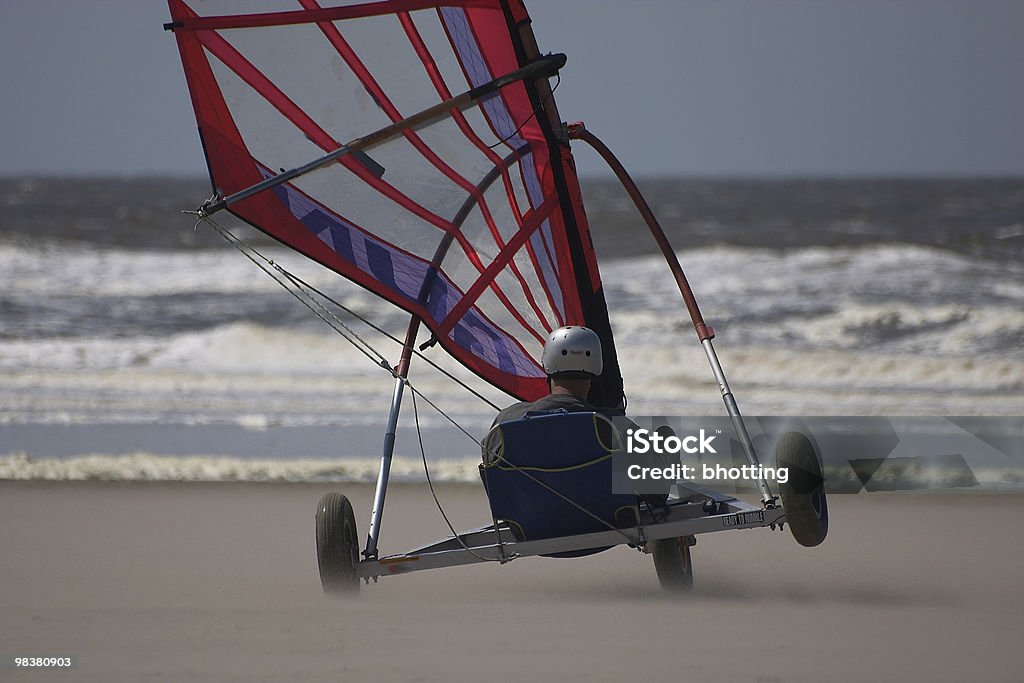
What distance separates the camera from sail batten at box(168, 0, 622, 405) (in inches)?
219

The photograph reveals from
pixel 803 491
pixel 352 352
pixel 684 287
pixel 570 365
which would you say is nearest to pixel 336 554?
pixel 570 365

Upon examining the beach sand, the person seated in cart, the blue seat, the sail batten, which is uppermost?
the sail batten

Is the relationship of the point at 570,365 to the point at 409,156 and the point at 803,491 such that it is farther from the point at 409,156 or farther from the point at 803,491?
the point at 409,156

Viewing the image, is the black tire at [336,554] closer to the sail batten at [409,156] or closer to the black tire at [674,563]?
the sail batten at [409,156]

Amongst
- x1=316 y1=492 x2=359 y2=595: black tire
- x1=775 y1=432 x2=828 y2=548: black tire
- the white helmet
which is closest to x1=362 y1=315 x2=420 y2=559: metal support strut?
x1=316 y1=492 x2=359 y2=595: black tire

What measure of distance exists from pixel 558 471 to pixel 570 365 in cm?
46

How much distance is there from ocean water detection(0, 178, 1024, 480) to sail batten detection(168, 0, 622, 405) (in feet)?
2.58

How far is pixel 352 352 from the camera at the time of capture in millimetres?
14984

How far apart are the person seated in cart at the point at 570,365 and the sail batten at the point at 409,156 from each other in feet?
2.44

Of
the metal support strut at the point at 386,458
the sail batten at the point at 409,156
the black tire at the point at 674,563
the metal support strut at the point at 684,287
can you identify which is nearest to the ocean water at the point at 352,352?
the sail batten at the point at 409,156

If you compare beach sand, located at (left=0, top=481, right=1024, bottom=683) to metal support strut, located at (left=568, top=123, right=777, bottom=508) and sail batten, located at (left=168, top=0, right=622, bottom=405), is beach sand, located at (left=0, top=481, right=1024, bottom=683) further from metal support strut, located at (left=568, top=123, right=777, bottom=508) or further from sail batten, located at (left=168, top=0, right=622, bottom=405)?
sail batten, located at (left=168, top=0, right=622, bottom=405)

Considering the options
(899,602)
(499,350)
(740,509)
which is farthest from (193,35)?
(899,602)

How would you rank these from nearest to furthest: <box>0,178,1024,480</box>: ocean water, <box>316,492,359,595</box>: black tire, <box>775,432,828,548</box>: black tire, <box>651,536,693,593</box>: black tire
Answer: <box>775,432,828,548</box>: black tire
<box>316,492,359,595</box>: black tire
<box>651,536,693,593</box>: black tire
<box>0,178,1024,480</box>: ocean water

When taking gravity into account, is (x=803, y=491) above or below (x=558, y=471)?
below
